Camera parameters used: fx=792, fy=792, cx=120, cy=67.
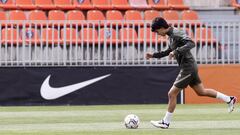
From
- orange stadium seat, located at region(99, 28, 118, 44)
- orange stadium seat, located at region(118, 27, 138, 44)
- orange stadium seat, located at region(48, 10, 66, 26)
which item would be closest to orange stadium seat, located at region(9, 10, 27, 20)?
orange stadium seat, located at region(48, 10, 66, 26)

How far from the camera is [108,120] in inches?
617

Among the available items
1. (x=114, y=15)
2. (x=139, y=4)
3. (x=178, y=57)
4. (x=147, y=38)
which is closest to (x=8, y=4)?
(x=114, y=15)

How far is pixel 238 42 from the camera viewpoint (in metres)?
21.4

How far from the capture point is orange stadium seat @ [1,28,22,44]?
67.4 ft

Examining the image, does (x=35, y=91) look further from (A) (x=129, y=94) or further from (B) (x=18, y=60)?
(A) (x=129, y=94)

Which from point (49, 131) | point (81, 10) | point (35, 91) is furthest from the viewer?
point (81, 10)

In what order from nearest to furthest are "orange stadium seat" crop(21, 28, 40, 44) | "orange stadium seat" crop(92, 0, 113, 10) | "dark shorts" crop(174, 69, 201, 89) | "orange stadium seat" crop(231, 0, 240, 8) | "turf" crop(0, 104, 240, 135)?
"turf" crop(0, 104, 240, 135) < "dark shorts" crop(174, 69, 201, 89) < "orange stadium seat" crop(21, 28, 40, 44) < "orange stadium seat" crop(92, 0, 113, 10) < "orange stadium seat" crop(231, 0, 240, 8)

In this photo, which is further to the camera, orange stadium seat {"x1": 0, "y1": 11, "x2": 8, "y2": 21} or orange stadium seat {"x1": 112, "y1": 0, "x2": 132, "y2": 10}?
orange stadium seat {"x1": 112, "y1": 0, "x2": 132, "y2": 10}

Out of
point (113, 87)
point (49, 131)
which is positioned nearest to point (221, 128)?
point (49, 131)

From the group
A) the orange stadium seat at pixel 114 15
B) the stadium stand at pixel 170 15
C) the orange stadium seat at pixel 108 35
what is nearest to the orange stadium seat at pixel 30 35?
the orange stadium seat at pixel 108 35

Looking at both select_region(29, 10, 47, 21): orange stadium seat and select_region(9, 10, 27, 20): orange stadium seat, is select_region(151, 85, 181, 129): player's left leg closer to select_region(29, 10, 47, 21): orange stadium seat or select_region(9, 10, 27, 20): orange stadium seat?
select_region(29, 10, 47, 21): orange stadium seat

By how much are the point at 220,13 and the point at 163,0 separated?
75.6 inches

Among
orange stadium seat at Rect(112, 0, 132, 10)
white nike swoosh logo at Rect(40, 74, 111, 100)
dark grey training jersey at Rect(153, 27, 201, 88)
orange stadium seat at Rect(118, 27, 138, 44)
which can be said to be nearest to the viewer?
dark grey training jersey at Rect(153, 27, 201, 88)

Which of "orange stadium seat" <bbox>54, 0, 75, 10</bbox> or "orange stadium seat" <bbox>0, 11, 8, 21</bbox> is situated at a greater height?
"orange stadium seat" <bbox>54, 0, 75, 10</bbox>
